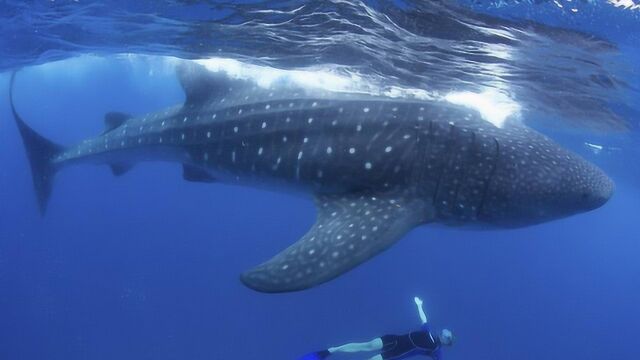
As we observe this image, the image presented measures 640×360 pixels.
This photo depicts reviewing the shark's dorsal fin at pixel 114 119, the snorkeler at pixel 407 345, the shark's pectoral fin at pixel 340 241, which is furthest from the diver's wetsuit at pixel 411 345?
the shark's dorsal fin at pixel 114 119

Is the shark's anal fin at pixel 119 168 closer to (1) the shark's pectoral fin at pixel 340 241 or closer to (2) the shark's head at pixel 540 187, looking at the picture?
(1) the shark's pectoral fin at pixel 340 241

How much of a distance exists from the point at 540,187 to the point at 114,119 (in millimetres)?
7303

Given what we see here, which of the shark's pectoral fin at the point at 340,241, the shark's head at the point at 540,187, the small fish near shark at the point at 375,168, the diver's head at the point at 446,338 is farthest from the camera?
the diver's head at the point at 446,338

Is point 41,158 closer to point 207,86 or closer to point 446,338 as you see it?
point 207,86

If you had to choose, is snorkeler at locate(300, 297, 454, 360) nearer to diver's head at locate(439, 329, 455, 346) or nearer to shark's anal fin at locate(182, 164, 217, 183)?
diver's head at locate(439, 329, 455, 346)

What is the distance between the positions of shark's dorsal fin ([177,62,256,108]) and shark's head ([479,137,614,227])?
4008 mm

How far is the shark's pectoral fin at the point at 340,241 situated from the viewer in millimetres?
4402

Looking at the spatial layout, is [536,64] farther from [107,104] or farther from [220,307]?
[107,104]

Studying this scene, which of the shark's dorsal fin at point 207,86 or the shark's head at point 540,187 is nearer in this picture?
the shark's head at point 540,187

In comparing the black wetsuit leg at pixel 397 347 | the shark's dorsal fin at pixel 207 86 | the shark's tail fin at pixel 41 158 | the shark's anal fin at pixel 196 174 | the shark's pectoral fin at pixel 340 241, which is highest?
the shark's dorsal fin at pixel 207 86

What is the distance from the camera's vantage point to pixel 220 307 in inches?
1229

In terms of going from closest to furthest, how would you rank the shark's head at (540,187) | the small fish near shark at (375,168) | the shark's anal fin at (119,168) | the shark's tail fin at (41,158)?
1. the small fish near shark at (375,168)
2. the shark's head at (540,187)
3. the shark's anal fin at (119,168)
4. the shark's tail fin at (41,158)

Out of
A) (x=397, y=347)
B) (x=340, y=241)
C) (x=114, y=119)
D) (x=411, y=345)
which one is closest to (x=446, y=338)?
(x=411, y=345)

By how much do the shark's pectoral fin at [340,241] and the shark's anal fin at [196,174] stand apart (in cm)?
299
